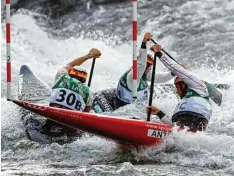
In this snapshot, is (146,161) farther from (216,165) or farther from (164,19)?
(164,19)

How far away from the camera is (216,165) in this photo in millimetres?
6430

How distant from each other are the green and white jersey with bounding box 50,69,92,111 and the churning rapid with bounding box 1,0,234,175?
0.42m

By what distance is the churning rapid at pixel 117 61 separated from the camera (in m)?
6.58

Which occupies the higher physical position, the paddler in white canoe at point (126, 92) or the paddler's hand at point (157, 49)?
the paddler's hand at point (157, 49)

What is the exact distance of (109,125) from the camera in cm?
679

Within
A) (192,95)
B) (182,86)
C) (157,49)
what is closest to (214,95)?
(182,86)

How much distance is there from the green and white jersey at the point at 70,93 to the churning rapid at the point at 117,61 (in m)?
0.42

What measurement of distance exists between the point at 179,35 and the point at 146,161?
919 centimetres

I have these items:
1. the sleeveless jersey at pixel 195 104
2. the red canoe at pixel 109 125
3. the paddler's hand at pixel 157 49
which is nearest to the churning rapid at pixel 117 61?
the red canoe at pixel 109 125

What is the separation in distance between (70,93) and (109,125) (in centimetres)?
84

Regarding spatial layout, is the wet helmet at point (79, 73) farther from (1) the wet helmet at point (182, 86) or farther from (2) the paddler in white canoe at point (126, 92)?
(1) the wet helmet at point (182, 86)

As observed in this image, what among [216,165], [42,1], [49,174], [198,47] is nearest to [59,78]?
[49,174]

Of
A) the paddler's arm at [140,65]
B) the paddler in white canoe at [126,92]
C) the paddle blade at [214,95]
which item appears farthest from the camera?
the paddler in white canoe at [126,92]

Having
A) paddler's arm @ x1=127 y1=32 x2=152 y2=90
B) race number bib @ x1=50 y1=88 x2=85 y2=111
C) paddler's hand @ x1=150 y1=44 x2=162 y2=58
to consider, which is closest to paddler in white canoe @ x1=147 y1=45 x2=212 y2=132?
paddler's hand @ x1=150 y1=44 x2=162 y2=58
